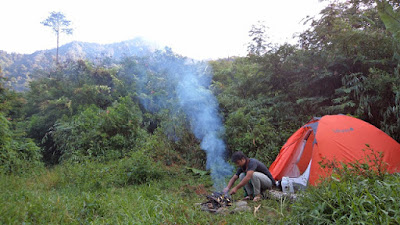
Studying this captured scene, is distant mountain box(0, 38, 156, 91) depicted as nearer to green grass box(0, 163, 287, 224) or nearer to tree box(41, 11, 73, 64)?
tree box(41, 11, 73, 64)

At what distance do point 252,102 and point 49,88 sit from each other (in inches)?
427

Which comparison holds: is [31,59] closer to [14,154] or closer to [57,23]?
[57,23]

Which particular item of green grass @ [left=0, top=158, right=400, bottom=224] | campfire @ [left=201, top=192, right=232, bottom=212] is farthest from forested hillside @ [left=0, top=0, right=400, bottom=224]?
campfire @ [left=201, top=192, right=232, bottom=212]

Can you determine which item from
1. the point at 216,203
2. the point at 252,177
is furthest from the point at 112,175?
the point at 252,177

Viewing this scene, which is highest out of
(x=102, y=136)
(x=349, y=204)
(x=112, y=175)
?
(x=349, y=204)

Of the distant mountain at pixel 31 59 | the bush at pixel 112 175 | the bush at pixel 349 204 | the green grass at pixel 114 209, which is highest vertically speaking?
the distant mountain at pixel 31 59

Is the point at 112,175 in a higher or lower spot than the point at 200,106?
lower

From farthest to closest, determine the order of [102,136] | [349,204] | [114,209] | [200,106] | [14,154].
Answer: [200,106] → [102,136] → [14,154] → [114,209] → [349,204]

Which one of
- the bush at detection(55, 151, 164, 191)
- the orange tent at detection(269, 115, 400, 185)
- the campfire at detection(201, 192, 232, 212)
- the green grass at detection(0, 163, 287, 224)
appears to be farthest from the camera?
the bush at detection(55, 151, 164, 191)

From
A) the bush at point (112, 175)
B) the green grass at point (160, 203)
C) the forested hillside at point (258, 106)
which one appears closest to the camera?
the green grass at point (160, 203)

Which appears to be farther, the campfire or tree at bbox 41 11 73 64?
tree at bbox 41 11 73 64

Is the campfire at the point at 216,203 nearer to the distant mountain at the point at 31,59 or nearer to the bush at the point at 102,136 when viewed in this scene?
the bush at the point at 102,136

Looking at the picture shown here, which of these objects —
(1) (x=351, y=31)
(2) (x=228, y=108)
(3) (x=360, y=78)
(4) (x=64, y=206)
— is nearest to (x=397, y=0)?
(1) (x=351, y=31)

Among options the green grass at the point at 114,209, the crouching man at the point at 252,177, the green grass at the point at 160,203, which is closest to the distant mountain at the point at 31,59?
the green grass at the point at 160,203
